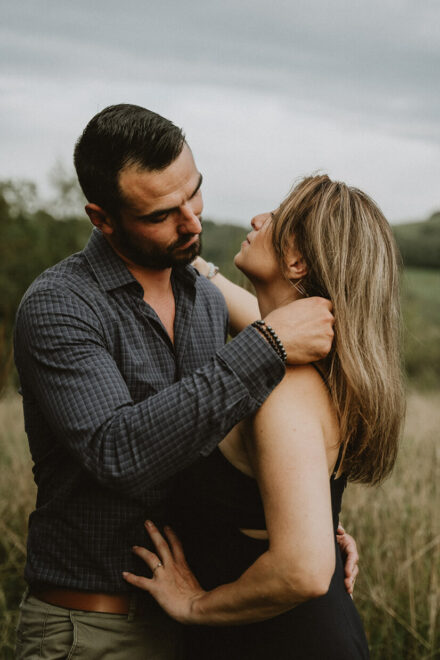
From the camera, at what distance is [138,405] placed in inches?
68.8

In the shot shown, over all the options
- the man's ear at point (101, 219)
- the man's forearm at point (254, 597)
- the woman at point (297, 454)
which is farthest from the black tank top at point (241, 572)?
the man's ear at point (101, 219)

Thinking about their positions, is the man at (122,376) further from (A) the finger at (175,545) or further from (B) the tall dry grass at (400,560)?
(B) the tall dry grass at (400,560)

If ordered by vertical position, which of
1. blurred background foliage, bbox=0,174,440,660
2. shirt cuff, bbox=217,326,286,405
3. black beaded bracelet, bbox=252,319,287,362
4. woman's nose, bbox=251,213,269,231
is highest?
woman's nose, bbox=251,213,269,231

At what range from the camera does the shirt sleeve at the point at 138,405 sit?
1703mm

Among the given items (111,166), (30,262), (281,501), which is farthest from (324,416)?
(30,262)

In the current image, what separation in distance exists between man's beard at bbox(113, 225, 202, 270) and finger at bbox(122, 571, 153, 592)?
103 cm

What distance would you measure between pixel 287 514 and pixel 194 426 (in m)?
0.32

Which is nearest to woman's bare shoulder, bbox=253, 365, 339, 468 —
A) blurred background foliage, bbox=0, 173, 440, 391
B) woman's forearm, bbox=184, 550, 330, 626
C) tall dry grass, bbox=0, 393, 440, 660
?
woman's forearm, bbox=184, 550, 330, 626

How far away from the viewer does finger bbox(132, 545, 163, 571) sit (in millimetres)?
1972

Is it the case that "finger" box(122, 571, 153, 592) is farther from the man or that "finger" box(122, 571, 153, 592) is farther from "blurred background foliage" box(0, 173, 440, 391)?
"blurred background foliage" box(0, 173, 440, 391)

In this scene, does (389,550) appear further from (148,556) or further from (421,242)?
(421,242)

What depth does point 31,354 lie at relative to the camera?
1898 millimetres

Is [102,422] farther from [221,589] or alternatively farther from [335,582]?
[335,582]

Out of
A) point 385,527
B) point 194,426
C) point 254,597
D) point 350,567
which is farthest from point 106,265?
point 385,527
